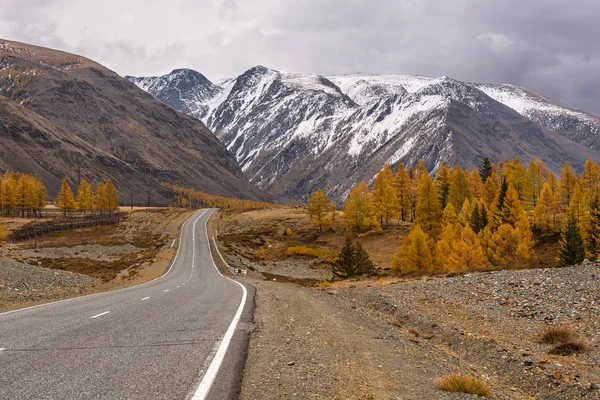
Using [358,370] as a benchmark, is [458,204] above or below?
above

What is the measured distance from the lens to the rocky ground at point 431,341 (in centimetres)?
823

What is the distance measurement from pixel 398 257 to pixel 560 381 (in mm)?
43466

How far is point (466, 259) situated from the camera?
4747 cm

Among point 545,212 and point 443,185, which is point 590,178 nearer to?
point 545,212

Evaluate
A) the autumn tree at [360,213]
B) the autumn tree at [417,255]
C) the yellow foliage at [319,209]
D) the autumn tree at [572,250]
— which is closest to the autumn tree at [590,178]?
the autumn tree at [360,213]

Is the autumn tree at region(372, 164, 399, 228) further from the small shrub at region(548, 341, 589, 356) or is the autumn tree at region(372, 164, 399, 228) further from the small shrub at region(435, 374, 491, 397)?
the small shrub at region(435, 374, 491, 397)

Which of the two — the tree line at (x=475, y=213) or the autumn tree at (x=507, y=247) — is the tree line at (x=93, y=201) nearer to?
the tree line at (x=475, y=213)

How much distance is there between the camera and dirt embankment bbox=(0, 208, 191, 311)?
24.7m

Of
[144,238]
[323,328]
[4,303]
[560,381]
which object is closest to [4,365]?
[323,328]

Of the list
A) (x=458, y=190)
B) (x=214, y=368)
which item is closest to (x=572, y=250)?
(x=458, y=190)

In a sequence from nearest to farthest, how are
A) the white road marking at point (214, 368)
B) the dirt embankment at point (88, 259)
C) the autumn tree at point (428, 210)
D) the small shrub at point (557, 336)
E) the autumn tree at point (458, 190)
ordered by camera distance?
1. the white road marking at point (214, 368)
2. the small shrub at point (557, 336)
3. the dirt embankment at point (88, 259)
4. the autumn tree at point (428, 210)
5. the autumn tree at point (458, 190)

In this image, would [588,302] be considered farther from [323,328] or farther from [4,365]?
[4,365]

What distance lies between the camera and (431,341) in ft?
48.1

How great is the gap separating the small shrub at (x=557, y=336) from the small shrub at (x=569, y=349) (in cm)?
54
